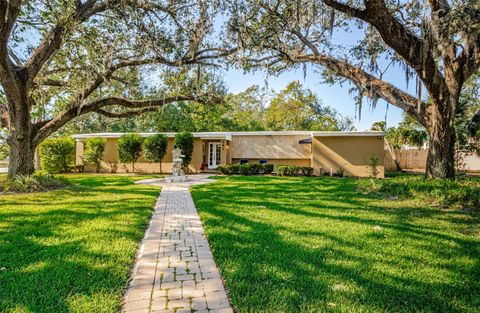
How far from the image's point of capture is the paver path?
2242mm

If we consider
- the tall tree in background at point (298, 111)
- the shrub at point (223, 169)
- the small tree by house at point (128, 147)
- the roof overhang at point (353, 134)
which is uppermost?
the tall tree in background at point (298, 111)

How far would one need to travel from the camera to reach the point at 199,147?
1844cm

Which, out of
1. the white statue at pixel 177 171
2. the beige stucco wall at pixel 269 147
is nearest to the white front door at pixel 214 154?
the beige stucco wall at pixel 269 147

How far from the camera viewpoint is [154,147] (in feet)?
56.9

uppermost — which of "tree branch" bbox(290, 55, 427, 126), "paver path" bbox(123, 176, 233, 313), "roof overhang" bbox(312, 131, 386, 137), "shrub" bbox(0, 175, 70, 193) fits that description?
"tree branch" bbox(290, 55, 427, 126)

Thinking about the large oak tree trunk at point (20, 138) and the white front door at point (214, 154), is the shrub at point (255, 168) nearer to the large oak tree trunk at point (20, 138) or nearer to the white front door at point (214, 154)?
the white front door at point (214, 154)

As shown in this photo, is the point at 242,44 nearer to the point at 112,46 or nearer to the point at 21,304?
the point at 112,46

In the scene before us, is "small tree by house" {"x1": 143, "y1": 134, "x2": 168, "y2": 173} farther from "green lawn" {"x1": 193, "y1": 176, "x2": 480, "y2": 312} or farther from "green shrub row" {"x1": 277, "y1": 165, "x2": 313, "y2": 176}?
"green lawn" {"x1": 193, "y1": 176, "x2": 480, "y2": 312}

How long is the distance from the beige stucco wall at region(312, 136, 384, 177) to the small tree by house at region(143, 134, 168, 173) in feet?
32.2

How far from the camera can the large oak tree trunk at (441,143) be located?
8635 mm

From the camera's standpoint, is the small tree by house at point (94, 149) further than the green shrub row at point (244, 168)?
Yes

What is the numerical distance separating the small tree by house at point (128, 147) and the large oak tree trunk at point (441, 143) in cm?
1581

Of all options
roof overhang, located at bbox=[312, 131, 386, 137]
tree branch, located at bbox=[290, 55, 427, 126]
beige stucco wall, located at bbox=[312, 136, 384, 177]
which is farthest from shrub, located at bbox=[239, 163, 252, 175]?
tree branch, located at bbox=[290, 55, 427, 126]

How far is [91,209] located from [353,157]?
1486cm
